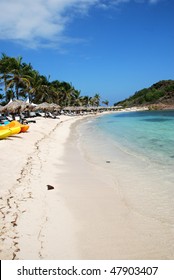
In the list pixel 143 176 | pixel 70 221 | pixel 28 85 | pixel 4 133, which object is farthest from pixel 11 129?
pixel 28 85

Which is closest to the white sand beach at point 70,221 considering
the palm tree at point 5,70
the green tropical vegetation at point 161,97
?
the palm tree at point 5,70

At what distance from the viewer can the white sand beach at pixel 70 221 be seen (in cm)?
392

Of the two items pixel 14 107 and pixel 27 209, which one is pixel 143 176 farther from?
pixel 14 107

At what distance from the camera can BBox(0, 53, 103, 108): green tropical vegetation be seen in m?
34.2

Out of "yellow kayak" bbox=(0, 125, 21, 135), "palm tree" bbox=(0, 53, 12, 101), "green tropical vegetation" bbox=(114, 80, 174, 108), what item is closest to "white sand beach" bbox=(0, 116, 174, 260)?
"yellow kayak" bbox=(0, 125, 21, 135)

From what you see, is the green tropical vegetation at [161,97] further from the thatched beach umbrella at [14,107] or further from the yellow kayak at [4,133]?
the yellow kayak at [4,133]

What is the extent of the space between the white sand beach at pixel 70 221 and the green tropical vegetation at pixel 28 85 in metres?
28.1

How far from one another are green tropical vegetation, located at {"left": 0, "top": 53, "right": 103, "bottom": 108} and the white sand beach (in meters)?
28.1

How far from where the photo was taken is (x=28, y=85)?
3462cm

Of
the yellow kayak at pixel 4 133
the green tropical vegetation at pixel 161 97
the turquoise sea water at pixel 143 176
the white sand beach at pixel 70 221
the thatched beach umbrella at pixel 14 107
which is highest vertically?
the green tropical vegetation at pixel 161 97

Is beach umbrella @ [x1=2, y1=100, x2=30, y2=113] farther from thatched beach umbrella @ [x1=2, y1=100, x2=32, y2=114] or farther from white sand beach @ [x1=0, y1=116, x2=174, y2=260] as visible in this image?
white sand beach @ [x1=0, y1=116, x2=174, y2=260]

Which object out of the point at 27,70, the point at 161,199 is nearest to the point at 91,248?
the point at 161,199

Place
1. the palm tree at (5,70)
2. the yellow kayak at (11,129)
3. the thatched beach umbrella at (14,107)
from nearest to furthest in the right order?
the yellow kayak at (11,129), the thatched beach umbrella at (14,107), the palm tree at (5,70)

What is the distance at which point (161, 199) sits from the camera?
6.25m
